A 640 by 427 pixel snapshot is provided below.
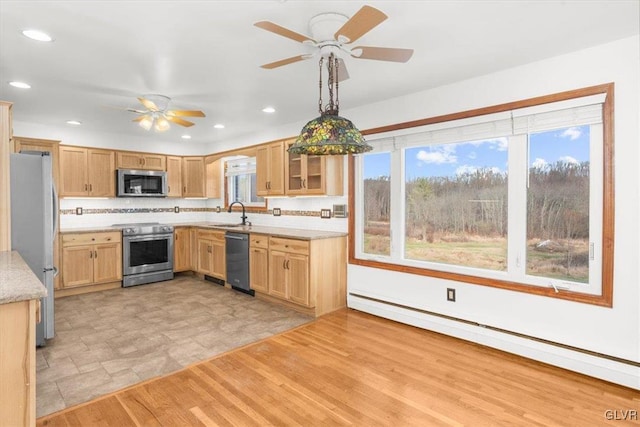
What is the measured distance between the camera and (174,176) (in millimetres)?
6289

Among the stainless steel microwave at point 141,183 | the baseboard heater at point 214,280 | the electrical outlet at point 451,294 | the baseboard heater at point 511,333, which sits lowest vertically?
the baseboard heater at point 214,280

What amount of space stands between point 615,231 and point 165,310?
4382 mm

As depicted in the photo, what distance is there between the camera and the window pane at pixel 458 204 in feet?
10.5

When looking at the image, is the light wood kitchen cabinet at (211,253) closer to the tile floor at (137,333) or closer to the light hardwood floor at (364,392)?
the tile floor at (137,333)

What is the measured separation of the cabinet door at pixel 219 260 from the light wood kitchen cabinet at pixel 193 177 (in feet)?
4.70

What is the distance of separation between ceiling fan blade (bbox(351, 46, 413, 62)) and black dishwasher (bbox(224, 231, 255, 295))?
3155 mm

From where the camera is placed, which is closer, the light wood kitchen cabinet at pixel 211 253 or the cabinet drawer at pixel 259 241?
the cabinet drawer at pixel 259 241

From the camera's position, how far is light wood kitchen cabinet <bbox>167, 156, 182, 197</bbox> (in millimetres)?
6219

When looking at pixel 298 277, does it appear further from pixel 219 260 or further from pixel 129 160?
pixel 129 160

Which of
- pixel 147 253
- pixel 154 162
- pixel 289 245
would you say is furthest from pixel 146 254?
pixel 289 245

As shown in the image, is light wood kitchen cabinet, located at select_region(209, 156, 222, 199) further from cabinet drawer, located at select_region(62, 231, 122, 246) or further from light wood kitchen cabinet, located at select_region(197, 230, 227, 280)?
cabinet drawer, located at select_region(62, 231, 122, 246)

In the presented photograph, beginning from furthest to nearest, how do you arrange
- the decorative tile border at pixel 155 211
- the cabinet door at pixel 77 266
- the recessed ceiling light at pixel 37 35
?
the decorative tile border at pixel 155 211 < the cabinet door at pixel 77 266 < the recessed ceiling light at pixel 37 35

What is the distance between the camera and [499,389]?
242 cm

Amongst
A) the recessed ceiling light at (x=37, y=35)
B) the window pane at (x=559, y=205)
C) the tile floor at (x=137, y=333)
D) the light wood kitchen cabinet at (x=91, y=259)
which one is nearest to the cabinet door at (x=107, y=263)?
the light wood kitchen cabinet at (x=91, y=259)
